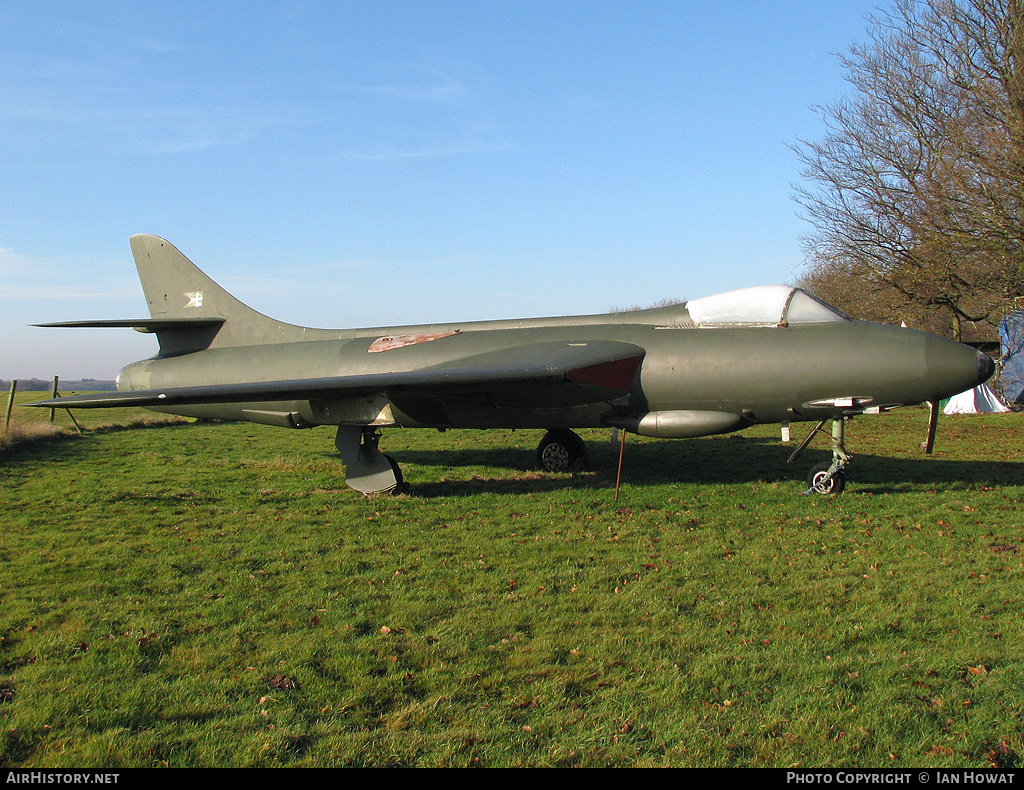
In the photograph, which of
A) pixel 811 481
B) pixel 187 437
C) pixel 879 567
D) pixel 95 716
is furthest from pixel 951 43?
pixel 95 716

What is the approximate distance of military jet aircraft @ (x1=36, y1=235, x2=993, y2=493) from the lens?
9.59 m

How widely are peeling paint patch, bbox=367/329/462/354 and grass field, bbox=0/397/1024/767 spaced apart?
2.56 meters

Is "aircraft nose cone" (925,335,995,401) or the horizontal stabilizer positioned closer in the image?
"aircraft nose cone" (925,335,995,401)

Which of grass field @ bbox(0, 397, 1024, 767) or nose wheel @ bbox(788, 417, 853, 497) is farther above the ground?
nose wheel @ bbox(788, 417, 853, 497)

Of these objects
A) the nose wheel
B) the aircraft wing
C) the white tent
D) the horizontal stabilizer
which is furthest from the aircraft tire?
the white tent

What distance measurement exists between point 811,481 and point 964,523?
2079 mm

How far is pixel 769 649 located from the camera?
4992 mm

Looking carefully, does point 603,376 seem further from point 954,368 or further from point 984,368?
point 984,368

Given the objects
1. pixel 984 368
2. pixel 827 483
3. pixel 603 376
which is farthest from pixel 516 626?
pixel 984 368

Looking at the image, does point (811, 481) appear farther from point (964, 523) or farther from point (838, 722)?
point (838, 722)

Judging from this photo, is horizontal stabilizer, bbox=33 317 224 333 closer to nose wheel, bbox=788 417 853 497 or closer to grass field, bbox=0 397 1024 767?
grass field, bbox=0 397 1024 767

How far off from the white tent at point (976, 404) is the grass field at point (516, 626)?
Answer: 1835 centimetres

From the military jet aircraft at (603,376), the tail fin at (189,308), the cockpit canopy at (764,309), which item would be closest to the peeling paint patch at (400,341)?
the military jet aircraft at (603,376)

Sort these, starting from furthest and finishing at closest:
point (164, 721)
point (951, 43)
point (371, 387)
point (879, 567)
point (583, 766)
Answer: point (951, 43) → point (371, 387) → point (879, 567) → point (164, 721) → point (583, 766)
